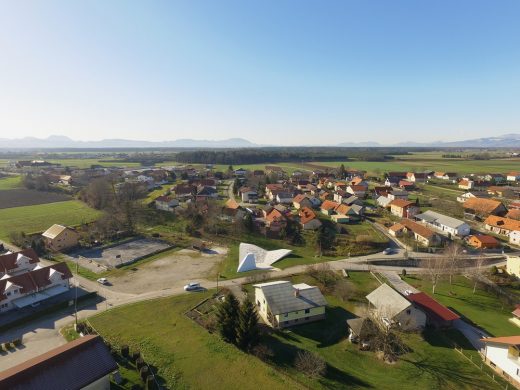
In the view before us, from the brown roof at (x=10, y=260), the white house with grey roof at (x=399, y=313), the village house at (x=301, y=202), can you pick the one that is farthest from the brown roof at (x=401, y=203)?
the brown roof at (x=10, y=260)

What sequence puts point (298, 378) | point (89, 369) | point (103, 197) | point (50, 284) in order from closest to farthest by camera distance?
point (89, 369), point (298, 378), point (50, 284), point (103, 197)

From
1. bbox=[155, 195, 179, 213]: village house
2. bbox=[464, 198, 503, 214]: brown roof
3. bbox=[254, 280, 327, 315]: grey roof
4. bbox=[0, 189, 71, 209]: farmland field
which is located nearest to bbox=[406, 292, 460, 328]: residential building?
bbox=[254, 280, 327, 315]: grey roof

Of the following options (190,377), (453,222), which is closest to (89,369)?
(190,377)

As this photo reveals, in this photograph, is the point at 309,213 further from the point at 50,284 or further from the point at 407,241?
the point at 50,284

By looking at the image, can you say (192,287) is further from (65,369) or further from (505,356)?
(505,356)

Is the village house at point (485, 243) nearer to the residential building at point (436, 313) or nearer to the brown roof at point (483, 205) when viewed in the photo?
the brown roof at point (483, 205)

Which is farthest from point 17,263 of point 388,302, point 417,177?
point 417,177

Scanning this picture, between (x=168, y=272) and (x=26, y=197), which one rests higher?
(x=26, y=197)
